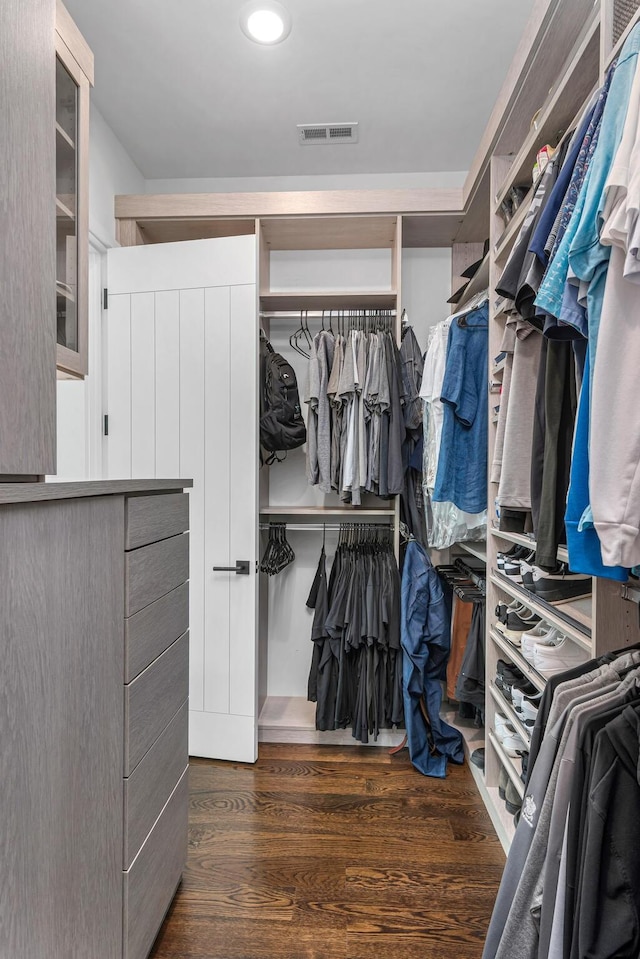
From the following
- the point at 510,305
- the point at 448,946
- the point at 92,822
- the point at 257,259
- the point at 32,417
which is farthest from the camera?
the point at 257,259

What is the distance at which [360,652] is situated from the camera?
2291mm

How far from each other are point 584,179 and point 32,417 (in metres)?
1.03

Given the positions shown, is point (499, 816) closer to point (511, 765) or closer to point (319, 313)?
point (511, 765)

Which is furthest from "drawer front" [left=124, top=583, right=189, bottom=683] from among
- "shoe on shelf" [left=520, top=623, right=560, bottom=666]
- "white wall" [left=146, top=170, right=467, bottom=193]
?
"white wall" [left=146, top=170, right=467, bottom=193]

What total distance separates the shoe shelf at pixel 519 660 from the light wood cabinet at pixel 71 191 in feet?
4.87

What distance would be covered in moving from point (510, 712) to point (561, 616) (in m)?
0.49

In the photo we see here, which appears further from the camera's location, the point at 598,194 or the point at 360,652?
the point at 360,652

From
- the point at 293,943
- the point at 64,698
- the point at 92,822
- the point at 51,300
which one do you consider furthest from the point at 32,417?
the point at 293,943

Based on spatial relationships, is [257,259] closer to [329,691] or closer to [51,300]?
[51,300]

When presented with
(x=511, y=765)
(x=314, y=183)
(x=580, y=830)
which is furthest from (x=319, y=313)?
(x=580, y=830)

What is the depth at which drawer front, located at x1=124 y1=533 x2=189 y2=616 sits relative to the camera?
1.13 m

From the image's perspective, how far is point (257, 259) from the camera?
219 centimetres

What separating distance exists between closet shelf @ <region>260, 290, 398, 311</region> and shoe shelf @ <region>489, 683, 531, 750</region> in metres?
1.68

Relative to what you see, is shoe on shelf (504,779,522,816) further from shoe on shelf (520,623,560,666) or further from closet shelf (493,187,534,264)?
closet shelf (493,187,534,264)
